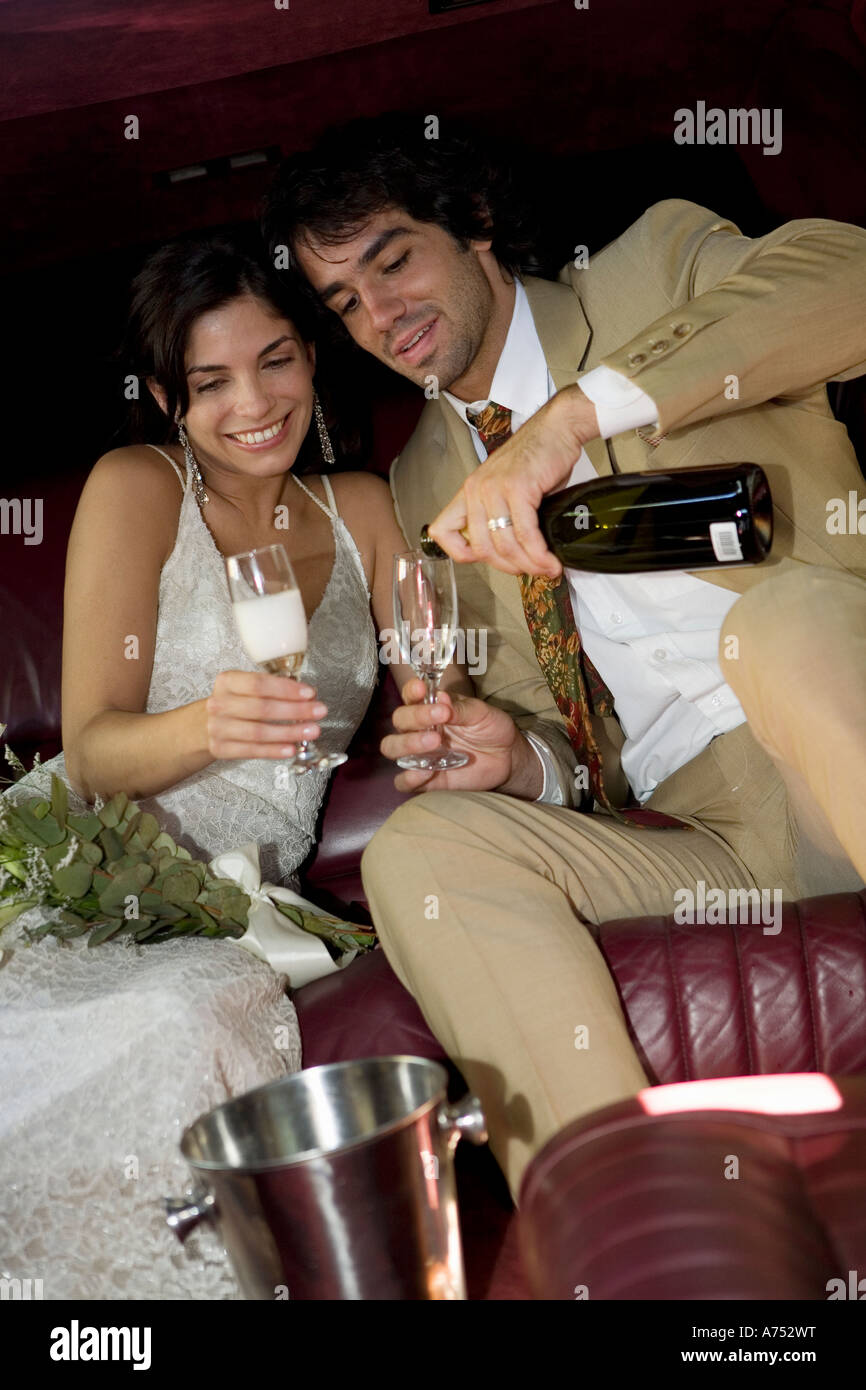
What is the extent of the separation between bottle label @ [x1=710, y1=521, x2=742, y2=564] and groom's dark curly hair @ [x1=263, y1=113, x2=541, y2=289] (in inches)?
36.5

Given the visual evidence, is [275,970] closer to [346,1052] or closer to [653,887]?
[346,1052]

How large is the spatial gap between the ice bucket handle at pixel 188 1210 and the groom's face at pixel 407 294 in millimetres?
1489

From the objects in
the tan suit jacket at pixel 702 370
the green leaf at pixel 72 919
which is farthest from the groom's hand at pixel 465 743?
the green leaf at pixel 72 919

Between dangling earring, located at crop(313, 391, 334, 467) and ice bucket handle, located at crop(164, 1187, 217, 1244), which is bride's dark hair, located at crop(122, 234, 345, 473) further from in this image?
ice bucket handle, located at crop(164, 1187, 217, 1244)

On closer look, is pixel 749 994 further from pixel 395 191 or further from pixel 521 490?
pixel 395 191

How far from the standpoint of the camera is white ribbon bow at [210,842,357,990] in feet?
6.02

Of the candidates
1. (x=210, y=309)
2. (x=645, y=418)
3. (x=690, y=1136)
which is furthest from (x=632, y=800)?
(x=690, y=1136)

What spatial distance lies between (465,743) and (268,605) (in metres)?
0.52

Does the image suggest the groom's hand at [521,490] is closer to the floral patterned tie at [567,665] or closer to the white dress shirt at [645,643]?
the white dress shirt at [645,643]

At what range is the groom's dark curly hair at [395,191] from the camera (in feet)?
7.09

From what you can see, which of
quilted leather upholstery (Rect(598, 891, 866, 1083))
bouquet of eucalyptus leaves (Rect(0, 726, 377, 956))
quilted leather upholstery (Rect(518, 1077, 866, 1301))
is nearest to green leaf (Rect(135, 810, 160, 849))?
bouquet of eucalyptus leaves (Rect(0, 726, 377, 956))

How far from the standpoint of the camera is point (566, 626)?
6.73 feet

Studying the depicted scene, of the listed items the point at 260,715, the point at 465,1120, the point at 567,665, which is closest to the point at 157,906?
the point at 260,715

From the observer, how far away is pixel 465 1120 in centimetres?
105
